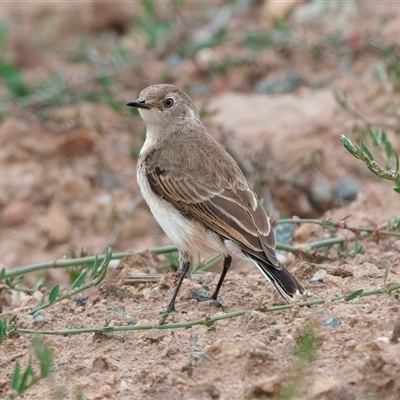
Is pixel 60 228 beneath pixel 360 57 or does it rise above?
beneath

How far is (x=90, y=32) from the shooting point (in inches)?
554

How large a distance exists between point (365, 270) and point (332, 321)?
1.01m

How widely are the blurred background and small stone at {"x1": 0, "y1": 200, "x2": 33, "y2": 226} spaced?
0.02m

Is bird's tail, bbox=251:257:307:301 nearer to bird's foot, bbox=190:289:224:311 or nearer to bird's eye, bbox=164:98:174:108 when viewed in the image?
bird's foot, bbox=190:289:224:311

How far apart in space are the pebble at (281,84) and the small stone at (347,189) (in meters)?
1.87

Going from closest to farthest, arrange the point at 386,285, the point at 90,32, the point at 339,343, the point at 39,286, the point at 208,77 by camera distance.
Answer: the point at 339,343 < the point at 386,285 < the point at 39,286 < the point at 208,77 < the point at 90,32

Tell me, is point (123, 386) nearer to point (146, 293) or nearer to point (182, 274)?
point (182, 274)

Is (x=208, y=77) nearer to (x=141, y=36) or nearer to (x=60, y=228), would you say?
(x=141, y=36)

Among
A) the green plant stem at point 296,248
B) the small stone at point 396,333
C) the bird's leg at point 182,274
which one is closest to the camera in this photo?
the small stone at point 396,333

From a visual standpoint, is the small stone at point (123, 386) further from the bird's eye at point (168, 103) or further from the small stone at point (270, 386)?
the bird's eye at point (168, 103)

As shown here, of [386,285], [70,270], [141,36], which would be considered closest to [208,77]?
[141,36]

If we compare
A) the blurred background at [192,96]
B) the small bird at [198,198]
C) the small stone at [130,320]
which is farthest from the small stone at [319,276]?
the blurred background at [192,96]

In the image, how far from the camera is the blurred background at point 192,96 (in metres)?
10.5

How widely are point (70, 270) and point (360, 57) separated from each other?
20.1 feet
